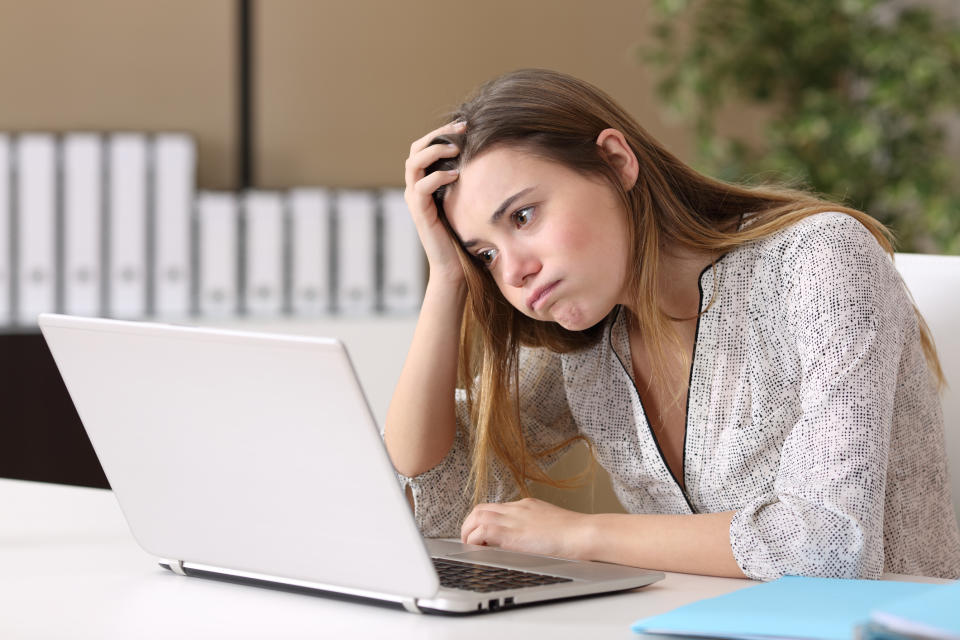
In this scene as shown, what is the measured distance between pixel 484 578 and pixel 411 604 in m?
0.09

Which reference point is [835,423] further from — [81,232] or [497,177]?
[81,232]

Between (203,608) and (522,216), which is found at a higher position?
(522,216)

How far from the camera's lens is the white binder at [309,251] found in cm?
270

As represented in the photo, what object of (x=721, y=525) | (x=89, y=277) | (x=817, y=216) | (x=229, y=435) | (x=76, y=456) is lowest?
(x=76, y=456)

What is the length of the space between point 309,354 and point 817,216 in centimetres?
59

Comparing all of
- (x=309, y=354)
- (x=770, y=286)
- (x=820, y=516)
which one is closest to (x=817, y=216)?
(x=770, y=286)

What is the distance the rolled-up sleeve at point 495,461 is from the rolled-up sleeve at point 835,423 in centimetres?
33

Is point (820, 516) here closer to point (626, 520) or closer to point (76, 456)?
point (626, 520)

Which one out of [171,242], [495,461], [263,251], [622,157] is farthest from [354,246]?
[622,157]

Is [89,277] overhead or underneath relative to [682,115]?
underneath

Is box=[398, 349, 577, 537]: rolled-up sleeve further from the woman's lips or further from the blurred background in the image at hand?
the blurred background

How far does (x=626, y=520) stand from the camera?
3.14 feet

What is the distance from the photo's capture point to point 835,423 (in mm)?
935

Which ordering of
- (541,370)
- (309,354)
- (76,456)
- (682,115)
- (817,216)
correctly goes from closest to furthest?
(309,354) < (817,216) < (541,370) < (76,456) < (682,115)
